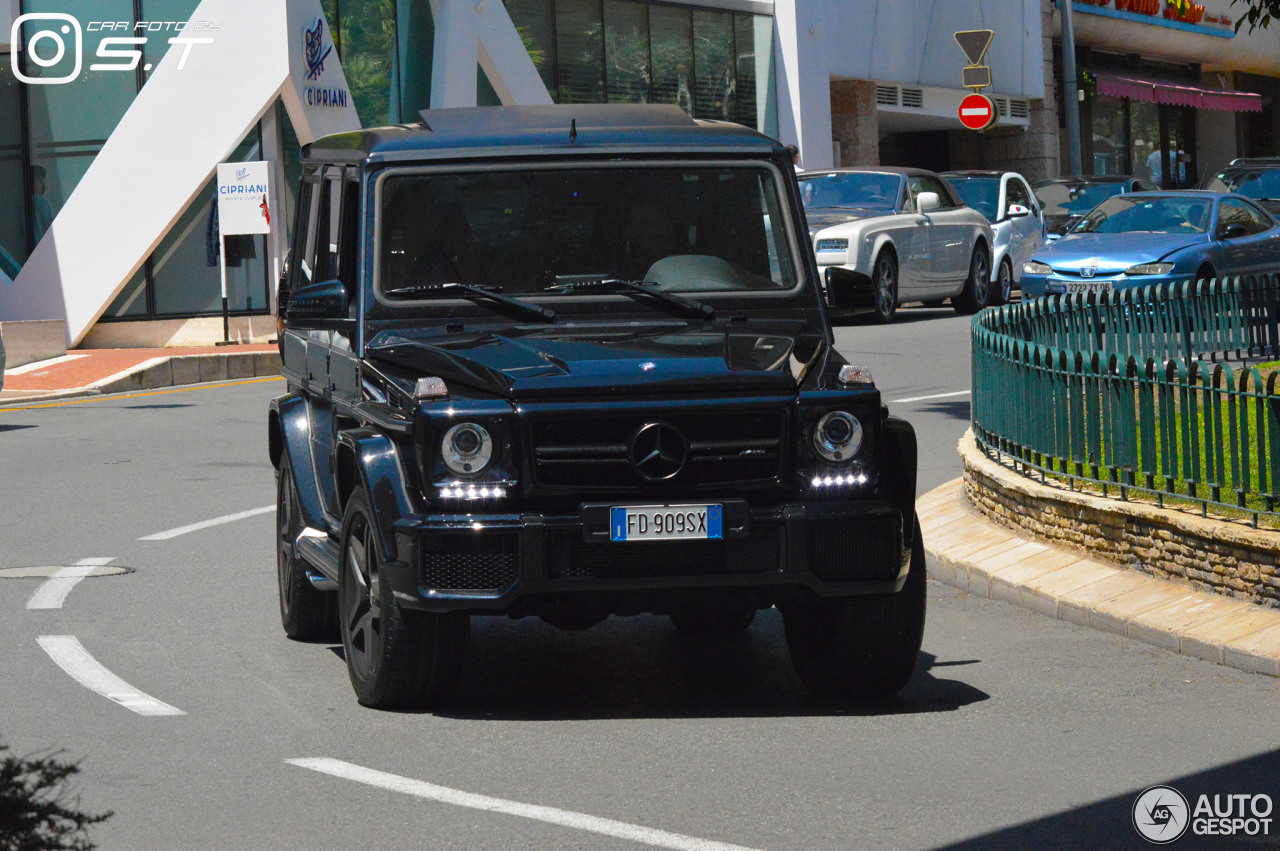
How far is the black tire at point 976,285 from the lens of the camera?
2683 cm

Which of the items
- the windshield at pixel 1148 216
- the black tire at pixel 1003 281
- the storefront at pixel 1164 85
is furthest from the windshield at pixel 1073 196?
the storefront at pixel 1164 85

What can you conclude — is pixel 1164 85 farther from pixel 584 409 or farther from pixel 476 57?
pixel 584 409

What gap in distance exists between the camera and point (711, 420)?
20.3ft

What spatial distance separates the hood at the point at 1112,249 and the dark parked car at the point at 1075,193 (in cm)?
995

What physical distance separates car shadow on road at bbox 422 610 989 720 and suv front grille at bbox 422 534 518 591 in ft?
2.18

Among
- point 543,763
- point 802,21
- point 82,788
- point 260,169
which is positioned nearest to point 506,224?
point 543,763

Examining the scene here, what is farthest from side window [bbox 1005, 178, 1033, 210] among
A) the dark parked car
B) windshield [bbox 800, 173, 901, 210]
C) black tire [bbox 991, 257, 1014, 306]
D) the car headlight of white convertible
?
the car headlight of white convertible

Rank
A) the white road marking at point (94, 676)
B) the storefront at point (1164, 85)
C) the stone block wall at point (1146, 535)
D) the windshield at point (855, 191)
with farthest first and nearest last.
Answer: the storefront at point (1164, 85), the windshield at point (855, 191), the stone block wall at point (1146, 535), the white road marking at point (94, 676)

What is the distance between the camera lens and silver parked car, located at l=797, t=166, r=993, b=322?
2384cm

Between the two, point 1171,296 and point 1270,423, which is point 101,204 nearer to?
point 1171,296

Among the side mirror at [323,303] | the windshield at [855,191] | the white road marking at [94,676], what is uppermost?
the windshield at [855,191]

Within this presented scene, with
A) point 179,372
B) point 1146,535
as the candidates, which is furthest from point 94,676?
point 179,372

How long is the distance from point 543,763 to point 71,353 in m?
21.3

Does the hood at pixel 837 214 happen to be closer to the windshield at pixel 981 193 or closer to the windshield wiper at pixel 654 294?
the windshield at pixel 981 193
